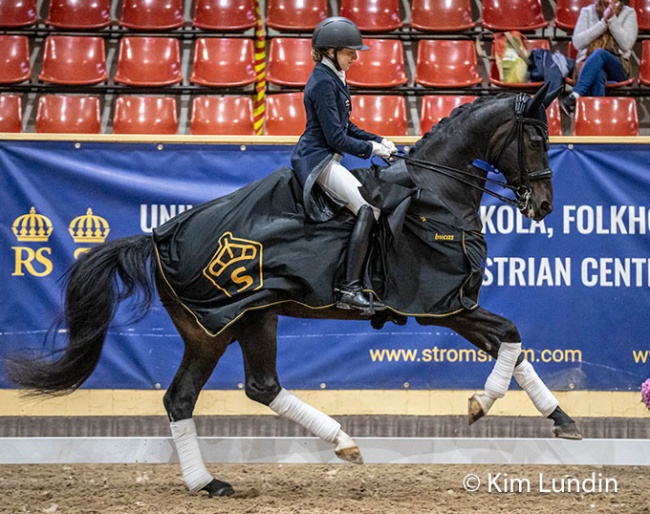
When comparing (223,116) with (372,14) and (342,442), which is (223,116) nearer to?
(372,14)

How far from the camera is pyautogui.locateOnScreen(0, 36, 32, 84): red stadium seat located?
28.7 feet

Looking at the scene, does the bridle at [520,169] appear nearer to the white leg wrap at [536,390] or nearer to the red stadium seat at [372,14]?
the white leg wrap at [536,390]

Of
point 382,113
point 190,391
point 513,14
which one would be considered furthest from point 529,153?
point 513,14

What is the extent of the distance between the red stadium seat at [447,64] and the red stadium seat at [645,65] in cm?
158

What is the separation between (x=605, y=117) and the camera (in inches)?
313

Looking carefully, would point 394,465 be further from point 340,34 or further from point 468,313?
point 340,34

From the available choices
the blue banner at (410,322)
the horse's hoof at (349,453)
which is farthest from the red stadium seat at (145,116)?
the horse's hoof at (349,453)

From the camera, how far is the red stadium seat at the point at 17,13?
920 cm

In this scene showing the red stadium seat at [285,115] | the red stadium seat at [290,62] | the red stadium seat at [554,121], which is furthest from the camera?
the red stadium seat at [290,62]

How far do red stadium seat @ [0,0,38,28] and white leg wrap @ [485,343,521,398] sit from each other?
659 centimetres

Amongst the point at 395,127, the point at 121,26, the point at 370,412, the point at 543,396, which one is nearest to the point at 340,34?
the point at 543,396

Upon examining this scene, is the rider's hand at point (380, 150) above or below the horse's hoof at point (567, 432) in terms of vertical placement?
above

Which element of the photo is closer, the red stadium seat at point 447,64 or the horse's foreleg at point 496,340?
the horse's foreleg at point 496,340

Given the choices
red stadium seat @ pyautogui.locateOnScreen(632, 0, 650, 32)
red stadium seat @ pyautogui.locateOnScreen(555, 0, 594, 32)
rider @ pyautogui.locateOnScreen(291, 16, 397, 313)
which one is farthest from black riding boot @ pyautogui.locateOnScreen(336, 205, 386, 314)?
red stadium seat @ pyautogui.locateOnScreen(632, 0, 650, 32)
